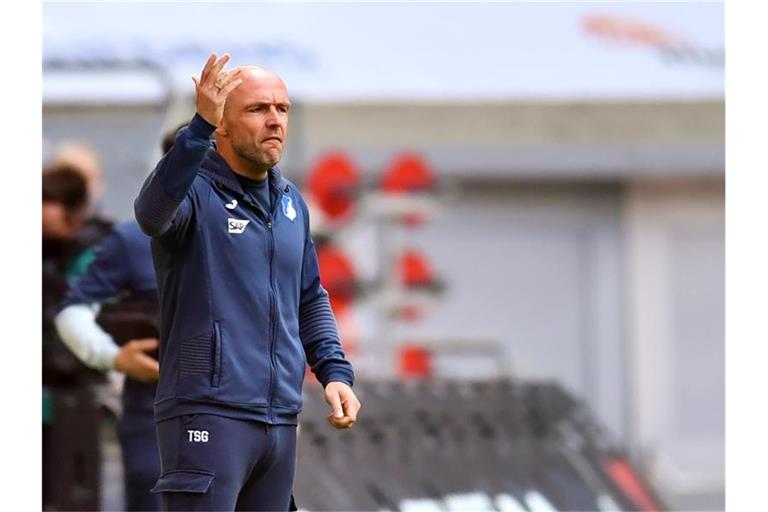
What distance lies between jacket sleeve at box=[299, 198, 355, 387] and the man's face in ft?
1.07

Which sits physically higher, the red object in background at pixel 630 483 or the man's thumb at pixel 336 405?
the man's thumb at pixel 336 405

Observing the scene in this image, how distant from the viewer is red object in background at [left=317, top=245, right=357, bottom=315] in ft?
55.5

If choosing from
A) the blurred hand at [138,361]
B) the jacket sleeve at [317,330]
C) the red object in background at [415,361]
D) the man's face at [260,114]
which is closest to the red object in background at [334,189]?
the red object in background at [415,361]

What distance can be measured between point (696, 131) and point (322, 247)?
914 cm

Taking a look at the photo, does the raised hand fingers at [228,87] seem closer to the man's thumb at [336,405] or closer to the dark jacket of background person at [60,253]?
the man's thumb at [336,405]

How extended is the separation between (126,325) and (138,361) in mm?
540

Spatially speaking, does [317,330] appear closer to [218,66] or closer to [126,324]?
[218,66]

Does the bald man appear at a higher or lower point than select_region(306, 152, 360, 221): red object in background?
lower

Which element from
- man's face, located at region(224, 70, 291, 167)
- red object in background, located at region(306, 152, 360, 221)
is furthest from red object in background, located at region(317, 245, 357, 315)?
man's face, located at region(224, 70, 291, 167)

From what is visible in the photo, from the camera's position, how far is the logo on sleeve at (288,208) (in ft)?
14.4

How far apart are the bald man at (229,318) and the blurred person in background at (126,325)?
1.79 meters

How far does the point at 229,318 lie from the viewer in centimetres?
426

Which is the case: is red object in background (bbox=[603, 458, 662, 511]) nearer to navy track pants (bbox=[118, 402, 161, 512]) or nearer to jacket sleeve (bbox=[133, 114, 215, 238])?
navy track pants (bbox=[118, 402, 161, 512])
